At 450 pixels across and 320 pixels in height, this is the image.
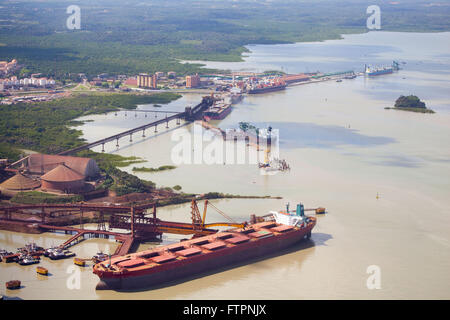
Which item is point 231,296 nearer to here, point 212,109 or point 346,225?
point 346,225

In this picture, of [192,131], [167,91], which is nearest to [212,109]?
[192,131]

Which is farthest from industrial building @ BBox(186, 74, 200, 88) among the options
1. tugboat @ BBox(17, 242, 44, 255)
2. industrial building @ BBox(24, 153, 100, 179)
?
tugboat @ BBox(17, 242, 44, 255)

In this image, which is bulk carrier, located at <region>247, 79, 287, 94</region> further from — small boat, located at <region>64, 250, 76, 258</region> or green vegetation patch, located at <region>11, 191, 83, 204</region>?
small boat, located at <region>64, 250, 76, 258</region>

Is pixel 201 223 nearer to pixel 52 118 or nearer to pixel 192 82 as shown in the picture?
pixel 52 118

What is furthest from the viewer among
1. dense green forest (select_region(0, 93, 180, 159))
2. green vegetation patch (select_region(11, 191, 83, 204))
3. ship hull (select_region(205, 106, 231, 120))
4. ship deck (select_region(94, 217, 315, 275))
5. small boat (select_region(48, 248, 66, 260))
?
ship hull (select_region(205, 106, 231, 120))

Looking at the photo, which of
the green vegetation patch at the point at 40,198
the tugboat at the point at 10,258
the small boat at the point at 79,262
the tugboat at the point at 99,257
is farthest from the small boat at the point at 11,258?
the green vegetation patch at the point at 40,198

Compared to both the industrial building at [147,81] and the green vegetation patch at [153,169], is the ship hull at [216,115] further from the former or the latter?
the green vegetation patch at [153,169]
